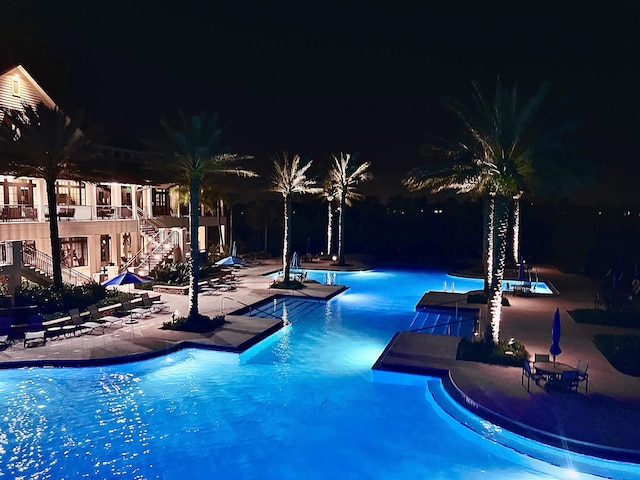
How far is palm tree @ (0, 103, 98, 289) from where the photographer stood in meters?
19.8

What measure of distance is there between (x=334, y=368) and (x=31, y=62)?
1921 inches

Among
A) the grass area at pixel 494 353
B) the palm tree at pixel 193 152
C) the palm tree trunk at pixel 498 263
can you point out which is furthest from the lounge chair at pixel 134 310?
the palm tree trunk at pixel 498 263

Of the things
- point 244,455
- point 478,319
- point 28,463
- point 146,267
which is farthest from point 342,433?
point 146,267

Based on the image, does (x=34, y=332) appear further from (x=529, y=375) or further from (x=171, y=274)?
(x=529, y=375)

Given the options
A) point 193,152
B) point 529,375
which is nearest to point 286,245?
point 193,152

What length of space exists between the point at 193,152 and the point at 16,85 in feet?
53.3

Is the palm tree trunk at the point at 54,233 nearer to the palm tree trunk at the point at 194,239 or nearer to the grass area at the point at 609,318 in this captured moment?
the palm tree trunk at the point at 194,239

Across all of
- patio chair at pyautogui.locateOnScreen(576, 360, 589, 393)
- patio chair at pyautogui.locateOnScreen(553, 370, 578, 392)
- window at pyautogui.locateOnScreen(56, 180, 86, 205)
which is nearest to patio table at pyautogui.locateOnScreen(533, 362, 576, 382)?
patio chair at pyautogui.locateOnScreen(553, 370, 578, 392)

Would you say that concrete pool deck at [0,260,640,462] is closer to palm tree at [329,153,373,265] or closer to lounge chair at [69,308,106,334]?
lounge chair at [69,308,106,334]

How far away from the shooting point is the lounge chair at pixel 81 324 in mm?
17500

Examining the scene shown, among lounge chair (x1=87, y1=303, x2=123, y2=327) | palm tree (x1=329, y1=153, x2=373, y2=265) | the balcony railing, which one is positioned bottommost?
lounge chair (x1=87, y1=303, x2=123, y2=327)

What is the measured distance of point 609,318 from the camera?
19.7 meters

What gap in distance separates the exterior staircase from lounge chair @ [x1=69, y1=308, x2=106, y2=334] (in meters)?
11.0

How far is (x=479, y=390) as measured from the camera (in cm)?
1244
